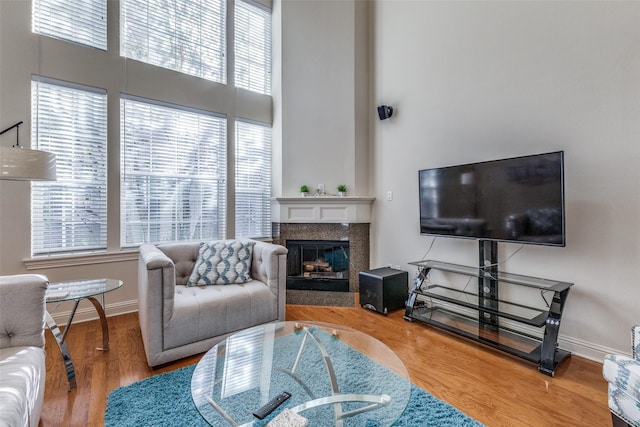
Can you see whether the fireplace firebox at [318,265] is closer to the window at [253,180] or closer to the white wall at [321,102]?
the window at [253,180]

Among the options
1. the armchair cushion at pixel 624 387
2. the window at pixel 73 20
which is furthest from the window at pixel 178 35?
the armchair cushion at pixel 624 387

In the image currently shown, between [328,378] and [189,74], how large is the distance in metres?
3.54

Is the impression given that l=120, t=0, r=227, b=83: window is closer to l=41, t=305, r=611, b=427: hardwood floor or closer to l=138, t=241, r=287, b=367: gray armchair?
l=138, t=241, r=287, b=367: gray armchair

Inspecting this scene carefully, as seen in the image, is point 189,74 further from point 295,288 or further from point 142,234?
point 295,288

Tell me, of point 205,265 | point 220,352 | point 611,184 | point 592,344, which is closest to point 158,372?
point 220,352

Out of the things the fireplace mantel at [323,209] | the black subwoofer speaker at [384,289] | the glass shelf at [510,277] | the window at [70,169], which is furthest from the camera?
the fireplace mantel at [323,209]

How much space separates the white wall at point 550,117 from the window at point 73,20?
3191 millimetres

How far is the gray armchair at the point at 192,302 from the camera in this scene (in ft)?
6.60

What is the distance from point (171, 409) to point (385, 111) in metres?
3.44

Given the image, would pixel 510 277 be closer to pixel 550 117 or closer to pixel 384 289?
pixel 384 289

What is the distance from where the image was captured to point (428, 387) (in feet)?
6.14

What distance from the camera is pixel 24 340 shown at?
147 centimetres

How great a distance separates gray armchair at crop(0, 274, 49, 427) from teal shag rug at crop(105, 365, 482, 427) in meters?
0.36

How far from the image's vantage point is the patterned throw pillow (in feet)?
8.54
